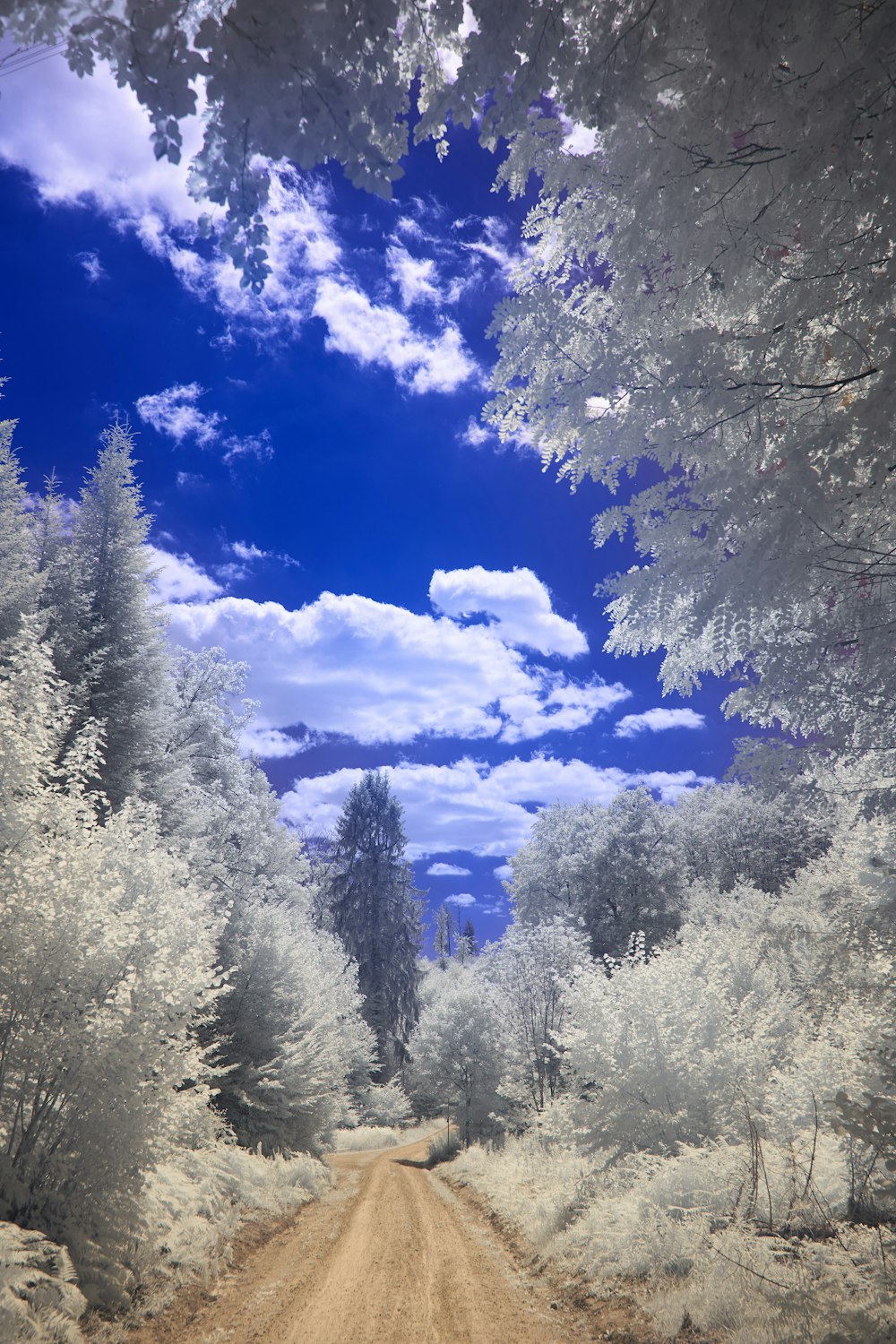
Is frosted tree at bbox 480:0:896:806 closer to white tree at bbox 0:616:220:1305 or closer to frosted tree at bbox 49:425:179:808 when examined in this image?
white tree at bbox 0:616:220:1305

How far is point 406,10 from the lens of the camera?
322cm

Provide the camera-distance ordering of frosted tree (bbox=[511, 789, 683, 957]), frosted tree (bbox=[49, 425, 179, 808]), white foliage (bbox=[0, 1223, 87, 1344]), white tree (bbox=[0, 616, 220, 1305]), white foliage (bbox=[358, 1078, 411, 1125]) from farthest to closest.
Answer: white foliage (bbox=[358, 1078, 411, 1125]) < frosted tree (bbox=[511, 789, 683, 957]) < frosted tree (bbox=[49, 425, 179, 808]) < white tree (bbox=[0, 616, 220, 1305]) < white foliage (bbox=[0, 1223, 87, 1344])

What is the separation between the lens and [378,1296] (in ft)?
23.9

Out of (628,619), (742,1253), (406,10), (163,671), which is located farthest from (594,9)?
(163,671)

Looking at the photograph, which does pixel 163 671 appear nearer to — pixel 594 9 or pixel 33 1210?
pixel 33 1210

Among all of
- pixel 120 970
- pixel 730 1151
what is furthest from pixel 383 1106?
pixel 120 970

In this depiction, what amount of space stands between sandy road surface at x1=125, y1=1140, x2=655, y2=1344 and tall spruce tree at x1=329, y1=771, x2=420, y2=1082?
90.6 feet

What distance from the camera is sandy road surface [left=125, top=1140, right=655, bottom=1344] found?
6191 millimetres

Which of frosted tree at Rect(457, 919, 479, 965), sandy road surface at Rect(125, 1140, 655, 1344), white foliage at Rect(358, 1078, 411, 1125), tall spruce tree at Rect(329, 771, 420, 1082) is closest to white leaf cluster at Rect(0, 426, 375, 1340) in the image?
sandy road surface at Rect(125, 1140, 655, 1344)

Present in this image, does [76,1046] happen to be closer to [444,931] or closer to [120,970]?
[120,970]

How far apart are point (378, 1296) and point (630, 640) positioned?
8.18m

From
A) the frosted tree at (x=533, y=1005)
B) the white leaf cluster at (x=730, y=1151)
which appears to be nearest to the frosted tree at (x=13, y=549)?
the white leaf cluster at (x=730, y=1151)

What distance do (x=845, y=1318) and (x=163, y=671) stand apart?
55.4 ft

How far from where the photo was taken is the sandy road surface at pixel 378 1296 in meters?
6.19
